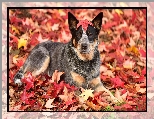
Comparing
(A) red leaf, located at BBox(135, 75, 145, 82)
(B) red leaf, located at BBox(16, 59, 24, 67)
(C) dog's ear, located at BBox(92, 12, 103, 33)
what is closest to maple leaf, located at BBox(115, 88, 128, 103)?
(A) red leaf, located at BBox(135, 75, 145, 82)

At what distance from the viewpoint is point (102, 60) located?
30.4 ft

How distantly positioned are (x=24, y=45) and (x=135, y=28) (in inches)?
58.2

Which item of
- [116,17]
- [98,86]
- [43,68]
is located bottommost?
[98,86]

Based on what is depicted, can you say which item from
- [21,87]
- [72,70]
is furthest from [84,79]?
[21,87]

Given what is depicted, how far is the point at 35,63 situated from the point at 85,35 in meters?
0.81

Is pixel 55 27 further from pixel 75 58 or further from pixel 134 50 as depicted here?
pixel 134 50

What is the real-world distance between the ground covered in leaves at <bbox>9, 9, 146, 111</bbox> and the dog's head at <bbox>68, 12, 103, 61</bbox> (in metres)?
0.21

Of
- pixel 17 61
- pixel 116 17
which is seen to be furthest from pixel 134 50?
pixel 17 61

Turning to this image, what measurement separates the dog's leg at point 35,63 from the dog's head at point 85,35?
1.67 feet

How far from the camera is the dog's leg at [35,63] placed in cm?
920

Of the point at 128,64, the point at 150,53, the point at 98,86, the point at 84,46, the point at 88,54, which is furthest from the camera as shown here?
the point at 128,64

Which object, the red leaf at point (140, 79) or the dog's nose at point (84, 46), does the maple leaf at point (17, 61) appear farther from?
the red leaf at point (140, 79)

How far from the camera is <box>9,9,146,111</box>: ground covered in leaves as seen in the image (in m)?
9.09

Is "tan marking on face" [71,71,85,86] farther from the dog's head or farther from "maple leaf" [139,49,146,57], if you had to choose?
"maple leaf" [139,49,146,57]
